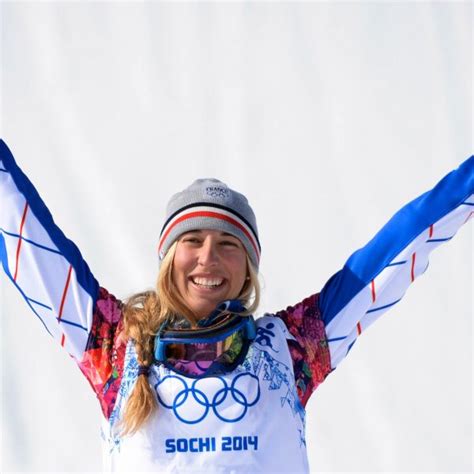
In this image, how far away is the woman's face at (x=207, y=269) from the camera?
65.4 inches

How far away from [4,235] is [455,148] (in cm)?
185

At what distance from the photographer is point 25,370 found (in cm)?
277

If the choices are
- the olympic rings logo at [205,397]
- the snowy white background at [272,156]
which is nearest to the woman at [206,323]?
the olympic rings logo at [205,397]

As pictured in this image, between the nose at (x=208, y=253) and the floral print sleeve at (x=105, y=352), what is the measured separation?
0.64 feet

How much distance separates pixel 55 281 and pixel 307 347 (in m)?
0.50

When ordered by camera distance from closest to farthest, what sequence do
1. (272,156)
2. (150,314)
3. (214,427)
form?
(214,427) < (150,314) < (272,156)

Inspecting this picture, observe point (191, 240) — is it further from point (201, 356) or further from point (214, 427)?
A: point (214, 427)

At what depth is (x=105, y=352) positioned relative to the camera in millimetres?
1666

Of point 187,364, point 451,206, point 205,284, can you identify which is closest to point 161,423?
point 187,364

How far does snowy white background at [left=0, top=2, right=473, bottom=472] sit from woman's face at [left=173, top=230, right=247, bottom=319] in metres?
1.09

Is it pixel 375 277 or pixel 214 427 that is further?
pixel 375 277

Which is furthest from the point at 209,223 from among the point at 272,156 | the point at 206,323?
the point at 272,156

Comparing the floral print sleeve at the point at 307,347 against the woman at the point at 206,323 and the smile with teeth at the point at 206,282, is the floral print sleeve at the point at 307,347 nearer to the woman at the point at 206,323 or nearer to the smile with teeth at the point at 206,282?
the woman at the point at 206,323

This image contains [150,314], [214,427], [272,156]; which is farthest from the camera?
[272,156]
